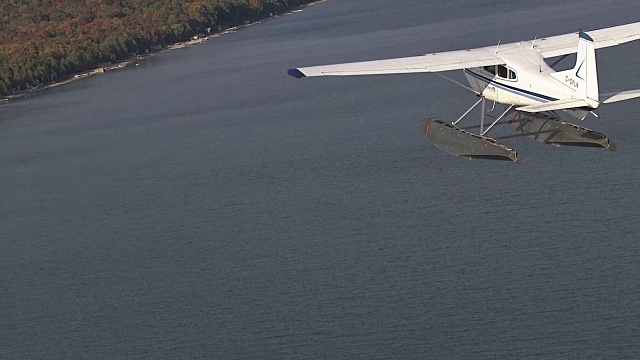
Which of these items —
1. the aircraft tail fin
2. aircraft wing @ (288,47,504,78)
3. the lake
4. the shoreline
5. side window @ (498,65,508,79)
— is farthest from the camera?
the shoreline

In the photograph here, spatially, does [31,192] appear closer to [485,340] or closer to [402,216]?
[402,216]

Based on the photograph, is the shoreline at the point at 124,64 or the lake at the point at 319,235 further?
the shoreline at the point at 124,64

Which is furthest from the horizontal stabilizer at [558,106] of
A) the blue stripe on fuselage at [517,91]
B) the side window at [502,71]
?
the side window at [502,71]

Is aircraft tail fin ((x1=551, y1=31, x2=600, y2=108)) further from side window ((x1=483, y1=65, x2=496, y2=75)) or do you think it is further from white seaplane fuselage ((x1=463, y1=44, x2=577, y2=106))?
side window ((x1=483, y1=65, x2=496, y2=75))

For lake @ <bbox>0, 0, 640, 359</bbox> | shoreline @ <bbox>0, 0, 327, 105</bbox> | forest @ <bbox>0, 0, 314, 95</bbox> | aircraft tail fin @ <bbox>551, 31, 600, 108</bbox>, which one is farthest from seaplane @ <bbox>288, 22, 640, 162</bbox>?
forest @ <bbox>0, 0, 314, 95</bbox>

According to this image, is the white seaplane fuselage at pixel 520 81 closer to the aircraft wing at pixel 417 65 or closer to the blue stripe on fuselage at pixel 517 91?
the blue stripe on fuselage at pixel 517 91

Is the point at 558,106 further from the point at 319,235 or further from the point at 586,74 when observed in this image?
the point at 319,235

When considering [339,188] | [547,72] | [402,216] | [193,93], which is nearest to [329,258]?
[402,216]

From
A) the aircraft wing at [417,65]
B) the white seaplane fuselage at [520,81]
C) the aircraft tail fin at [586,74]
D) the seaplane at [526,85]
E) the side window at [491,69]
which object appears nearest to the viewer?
the aircraft tail fin at [586,74]
